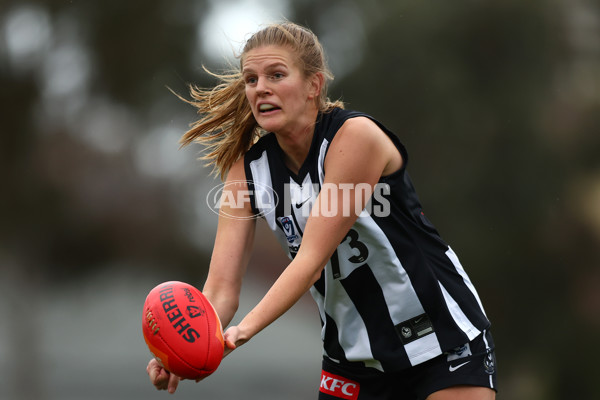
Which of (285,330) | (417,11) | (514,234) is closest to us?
(514,234)

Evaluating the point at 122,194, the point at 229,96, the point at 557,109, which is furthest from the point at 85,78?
the point at 229,96

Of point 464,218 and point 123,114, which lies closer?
point 464,218

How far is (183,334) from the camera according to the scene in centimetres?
187

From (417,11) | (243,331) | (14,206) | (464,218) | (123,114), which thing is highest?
(417,11)

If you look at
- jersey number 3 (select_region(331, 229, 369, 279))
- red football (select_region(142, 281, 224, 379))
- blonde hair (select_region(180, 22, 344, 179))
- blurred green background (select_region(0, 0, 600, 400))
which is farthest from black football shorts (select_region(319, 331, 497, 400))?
blurred green background (select_region(0, 0, 600, 400))

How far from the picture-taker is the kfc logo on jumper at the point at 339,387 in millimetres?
2285

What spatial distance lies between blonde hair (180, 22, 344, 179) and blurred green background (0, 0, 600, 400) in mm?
2898

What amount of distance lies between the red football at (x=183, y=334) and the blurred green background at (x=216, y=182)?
11.9ft

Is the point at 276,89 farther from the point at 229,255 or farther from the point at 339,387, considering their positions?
the point at 339,387

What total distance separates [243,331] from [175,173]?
507 cm

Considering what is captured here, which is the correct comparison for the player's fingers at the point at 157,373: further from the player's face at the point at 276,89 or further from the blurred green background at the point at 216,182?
the blurred green background at the point at 216,182

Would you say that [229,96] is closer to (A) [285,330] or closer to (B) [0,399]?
(A) [285,330]

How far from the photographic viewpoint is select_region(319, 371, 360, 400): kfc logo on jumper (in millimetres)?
2285

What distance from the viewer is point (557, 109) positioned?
5691 millimetres
